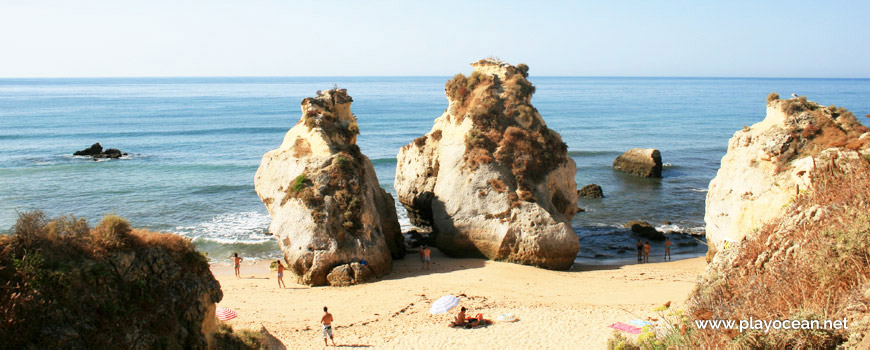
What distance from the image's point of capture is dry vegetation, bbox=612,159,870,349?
813 centimetres

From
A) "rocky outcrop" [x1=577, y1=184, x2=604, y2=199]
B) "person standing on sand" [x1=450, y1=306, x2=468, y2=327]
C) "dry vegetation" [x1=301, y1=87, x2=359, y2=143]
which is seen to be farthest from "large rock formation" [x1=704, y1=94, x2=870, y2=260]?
"dry vegetation" [x1=301, y1=87, x2=359, y2=143]

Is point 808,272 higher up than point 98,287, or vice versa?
point 808,272

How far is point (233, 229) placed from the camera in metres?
29.8

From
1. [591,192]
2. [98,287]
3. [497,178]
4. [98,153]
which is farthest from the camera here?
[98,153]

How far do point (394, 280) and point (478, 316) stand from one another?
201 inches

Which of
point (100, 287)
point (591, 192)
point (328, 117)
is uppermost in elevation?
point (328, 117)

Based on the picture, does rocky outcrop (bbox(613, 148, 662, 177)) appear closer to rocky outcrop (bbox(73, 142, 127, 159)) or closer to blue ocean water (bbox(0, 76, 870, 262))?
blue ocean water (bbox(0, 76, 870, 262))

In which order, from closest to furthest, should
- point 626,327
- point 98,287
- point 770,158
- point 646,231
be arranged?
point 98,287, point 626,327, point 770,158, point 646,231

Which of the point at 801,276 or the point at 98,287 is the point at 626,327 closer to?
the point at 801,276

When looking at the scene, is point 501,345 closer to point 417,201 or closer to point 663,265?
point 663,265

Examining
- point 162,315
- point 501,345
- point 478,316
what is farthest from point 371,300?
point 162,315

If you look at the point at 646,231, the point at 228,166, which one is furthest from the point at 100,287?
the point at 228,166

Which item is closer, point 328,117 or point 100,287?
point 100,287

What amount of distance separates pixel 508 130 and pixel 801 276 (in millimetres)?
16791
